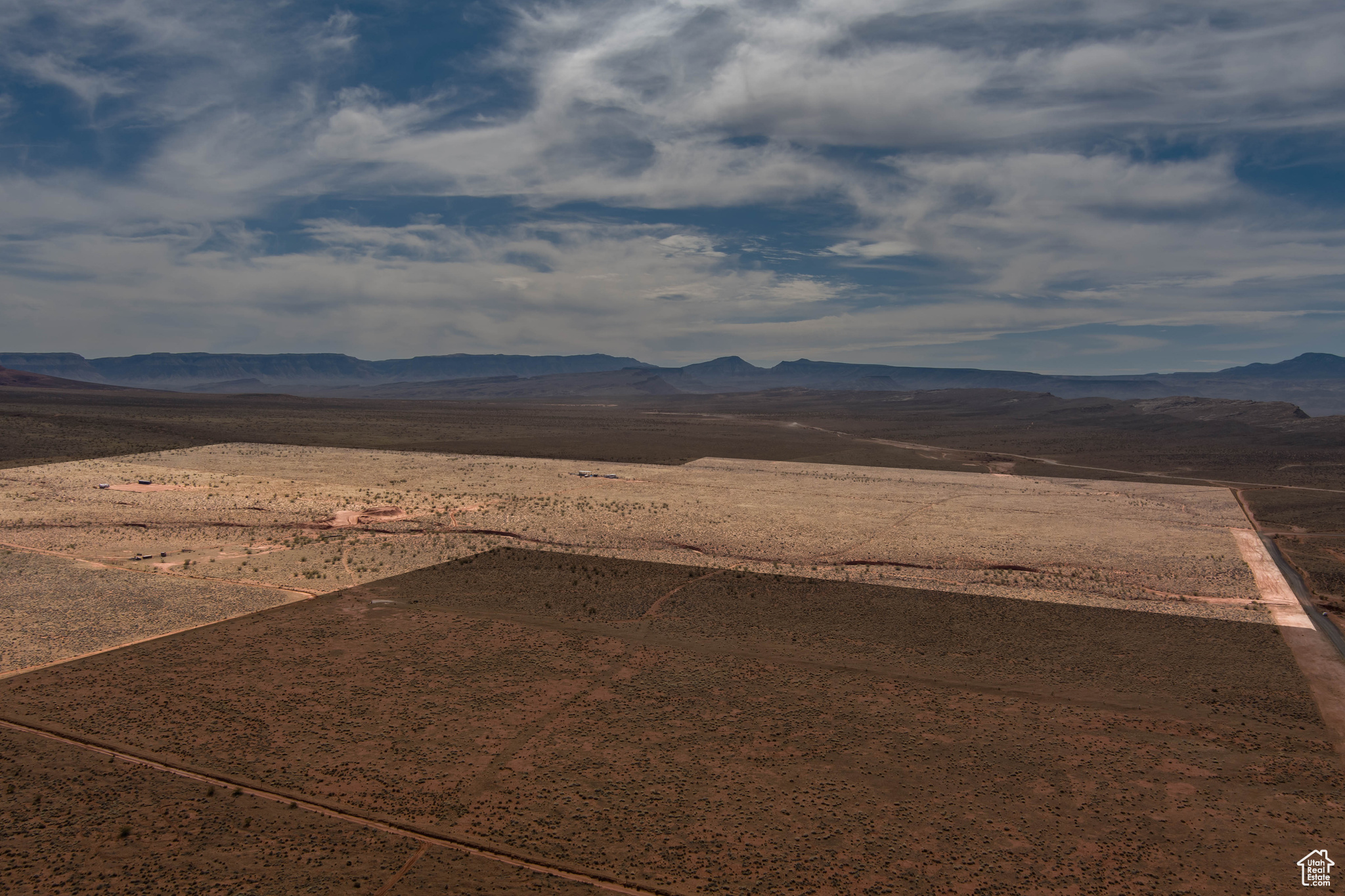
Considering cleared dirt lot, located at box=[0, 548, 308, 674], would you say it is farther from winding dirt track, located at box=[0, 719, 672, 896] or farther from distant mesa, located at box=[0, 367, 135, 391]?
distant mesa, located at box=[0, 367, 135, 391]

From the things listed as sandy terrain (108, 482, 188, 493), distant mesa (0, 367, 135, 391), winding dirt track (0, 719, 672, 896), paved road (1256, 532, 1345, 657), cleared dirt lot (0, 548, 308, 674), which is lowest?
winding dirt track (0, 719, 672, 896)

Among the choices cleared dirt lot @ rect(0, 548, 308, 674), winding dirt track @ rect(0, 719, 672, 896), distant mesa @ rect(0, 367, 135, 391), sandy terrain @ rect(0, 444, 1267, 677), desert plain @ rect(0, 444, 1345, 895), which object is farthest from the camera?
distant mesa @ rect(0, 367, 135, 391)

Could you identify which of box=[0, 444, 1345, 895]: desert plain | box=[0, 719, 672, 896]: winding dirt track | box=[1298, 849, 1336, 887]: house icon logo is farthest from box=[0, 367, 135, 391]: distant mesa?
box=[1298, 849, 1336, 887]: house icon logo

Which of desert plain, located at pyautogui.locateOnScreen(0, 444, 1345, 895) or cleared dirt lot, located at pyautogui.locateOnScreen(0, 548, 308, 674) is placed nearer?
desert plain, located at pyautogui.locateOnScreen(0, 444, 1345, 895)

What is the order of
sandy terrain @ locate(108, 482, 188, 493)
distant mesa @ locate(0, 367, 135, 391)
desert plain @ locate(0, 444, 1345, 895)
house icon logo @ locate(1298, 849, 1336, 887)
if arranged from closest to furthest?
house icon logo @ locate(1298, 849, 1336, 887), desert plain @ locate(0, 444, 1345, 895), sandy terrain @ locate(108, 482, 188, 493), distant mesa @ locate(0, 367, 135, 391)

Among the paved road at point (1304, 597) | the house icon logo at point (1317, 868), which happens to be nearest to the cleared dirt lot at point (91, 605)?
the house icon logo at point (1317, 868)

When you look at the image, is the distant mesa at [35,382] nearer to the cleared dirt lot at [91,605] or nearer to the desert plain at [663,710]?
the cleared dirt lot at [91,605]
